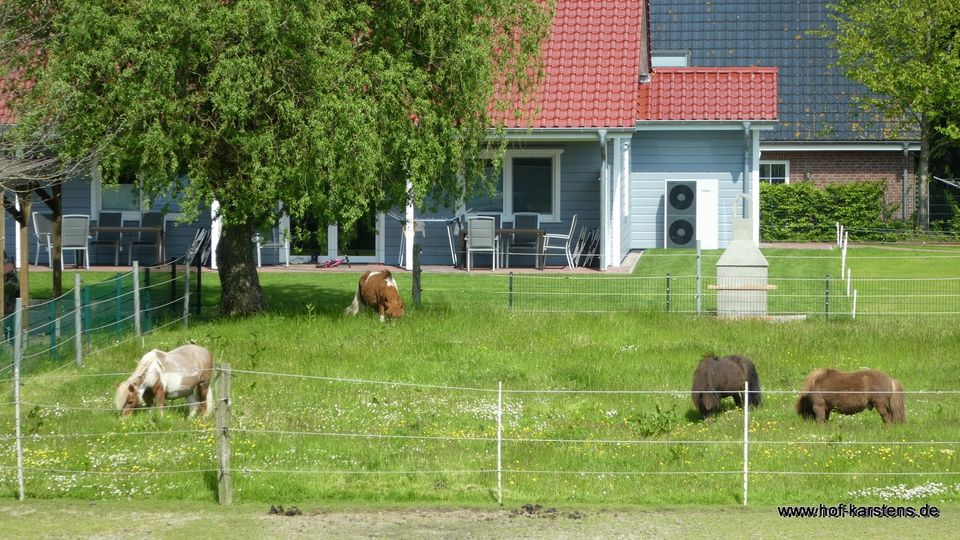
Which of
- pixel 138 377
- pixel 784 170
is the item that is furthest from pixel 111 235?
pixel 784 170

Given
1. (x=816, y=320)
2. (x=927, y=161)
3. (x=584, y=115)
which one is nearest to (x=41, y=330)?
(x=816, y=320)

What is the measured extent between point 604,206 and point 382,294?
796 centimetres

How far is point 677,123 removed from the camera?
2875 centimetres

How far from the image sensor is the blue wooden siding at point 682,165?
96.1 ft

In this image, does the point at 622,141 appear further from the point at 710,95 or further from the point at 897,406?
the point at 897,406

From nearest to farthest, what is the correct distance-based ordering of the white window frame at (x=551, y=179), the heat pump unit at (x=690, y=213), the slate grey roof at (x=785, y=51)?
1. the white window frame at (x=551, y=179)
2. the heat pump unit at (x=690, y=213)
3. the slate grey roof at (x=785, y=51)

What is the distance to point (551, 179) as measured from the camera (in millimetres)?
28047

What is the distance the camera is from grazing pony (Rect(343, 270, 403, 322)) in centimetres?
1923

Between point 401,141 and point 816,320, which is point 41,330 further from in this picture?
point 816,320

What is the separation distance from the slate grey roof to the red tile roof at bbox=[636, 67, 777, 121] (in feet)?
23.0

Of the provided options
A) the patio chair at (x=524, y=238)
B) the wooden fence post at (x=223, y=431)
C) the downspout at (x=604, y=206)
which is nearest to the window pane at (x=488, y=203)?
the patio chair at (x=524, y=238)

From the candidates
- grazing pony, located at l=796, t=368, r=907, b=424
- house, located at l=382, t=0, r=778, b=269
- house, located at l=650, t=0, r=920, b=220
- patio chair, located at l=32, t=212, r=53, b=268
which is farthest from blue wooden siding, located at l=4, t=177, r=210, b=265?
grazing pony, located at l=796, t=368, r=907, b=424

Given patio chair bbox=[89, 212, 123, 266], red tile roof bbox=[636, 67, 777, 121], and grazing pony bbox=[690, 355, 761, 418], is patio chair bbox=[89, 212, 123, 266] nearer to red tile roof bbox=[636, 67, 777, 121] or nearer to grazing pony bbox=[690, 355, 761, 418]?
red tile roof bbox=[636, 67, 777, 121]

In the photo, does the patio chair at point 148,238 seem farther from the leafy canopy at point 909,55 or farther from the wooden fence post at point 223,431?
the leafy canopy at point 909,55
